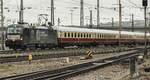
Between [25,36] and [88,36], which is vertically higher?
[25,36]

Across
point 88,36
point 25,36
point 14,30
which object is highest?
point 14,30

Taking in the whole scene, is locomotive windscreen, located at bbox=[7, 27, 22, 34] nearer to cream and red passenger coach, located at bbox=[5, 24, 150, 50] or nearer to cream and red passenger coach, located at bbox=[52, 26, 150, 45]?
cream and red passenger coach, located at bbox=[5, 24, 150, 50]

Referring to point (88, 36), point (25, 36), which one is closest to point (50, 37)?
point (25, 36)

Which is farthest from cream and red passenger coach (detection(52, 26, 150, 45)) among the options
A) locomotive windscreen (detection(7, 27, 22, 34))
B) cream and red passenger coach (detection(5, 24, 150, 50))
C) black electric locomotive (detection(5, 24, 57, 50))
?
locomotive windscreen (detection(7, 27, 22, 34))

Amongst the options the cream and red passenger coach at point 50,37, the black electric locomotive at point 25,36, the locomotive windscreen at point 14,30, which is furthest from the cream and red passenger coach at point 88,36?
the locomotive windscreen at point 14,30

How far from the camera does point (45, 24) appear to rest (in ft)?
124

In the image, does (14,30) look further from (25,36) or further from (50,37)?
(50,37)

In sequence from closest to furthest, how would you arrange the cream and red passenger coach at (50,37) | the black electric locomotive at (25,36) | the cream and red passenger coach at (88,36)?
the black electric locomotive at (25,36)
the cream and red passenger coach at (50,37)
the cream and red passenger coach at (88,36)

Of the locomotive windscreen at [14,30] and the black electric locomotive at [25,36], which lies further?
the locomotive windscreen at [14,30]

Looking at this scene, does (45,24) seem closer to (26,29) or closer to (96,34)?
(26,29)

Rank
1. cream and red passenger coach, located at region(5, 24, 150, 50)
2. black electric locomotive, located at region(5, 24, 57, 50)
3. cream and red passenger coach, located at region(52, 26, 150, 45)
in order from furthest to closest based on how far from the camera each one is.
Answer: cream and red passenger coach, located at region(52, 26, 150, 45) → cream and red passenger coach, located at region(5, 24, 150, 50) → black electric locomotive, located at region(5, 24, 57, 50)

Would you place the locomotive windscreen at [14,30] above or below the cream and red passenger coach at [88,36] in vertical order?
above

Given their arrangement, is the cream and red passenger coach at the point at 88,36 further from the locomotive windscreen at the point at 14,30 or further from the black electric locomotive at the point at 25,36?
the locomotive windscreen at the point at 14,30

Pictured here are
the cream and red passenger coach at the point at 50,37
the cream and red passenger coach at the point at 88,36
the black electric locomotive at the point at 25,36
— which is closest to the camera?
the black electric locomotive at the point at 25,36
